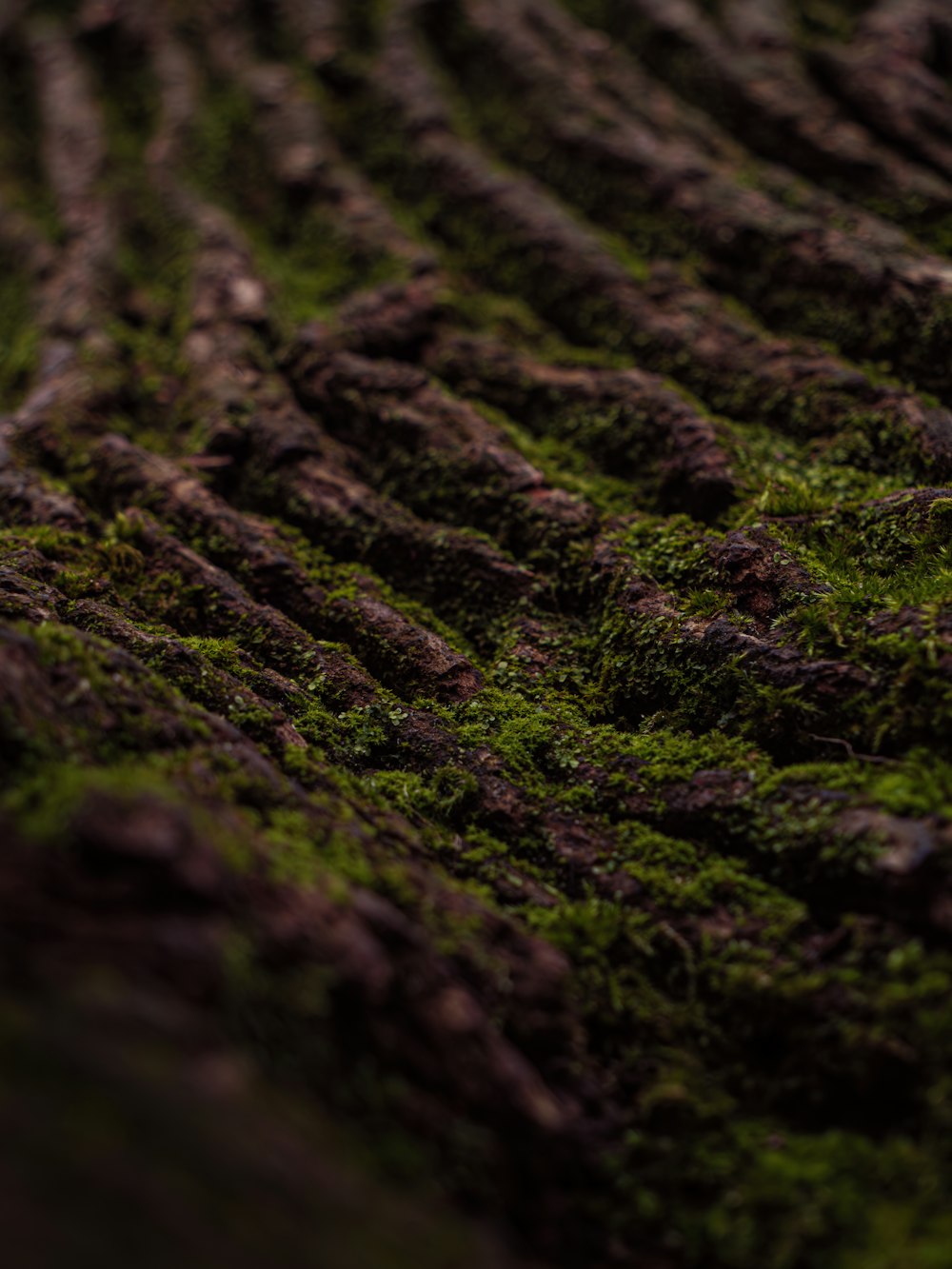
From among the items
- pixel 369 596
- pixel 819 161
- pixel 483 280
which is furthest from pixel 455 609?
pixel 819 161

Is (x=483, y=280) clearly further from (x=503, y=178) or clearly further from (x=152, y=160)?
(x=152, y=160)

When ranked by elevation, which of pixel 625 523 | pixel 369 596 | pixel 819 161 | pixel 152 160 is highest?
pixel 819 161

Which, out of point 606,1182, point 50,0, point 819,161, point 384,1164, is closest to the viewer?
point 384,1164

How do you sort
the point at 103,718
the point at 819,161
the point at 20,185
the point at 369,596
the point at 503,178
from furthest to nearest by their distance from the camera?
the point at 20,185, the point at 503,178, the point at 819,161, the point at 369,596, the point at 103,718

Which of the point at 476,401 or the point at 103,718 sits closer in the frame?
the point at 103,718

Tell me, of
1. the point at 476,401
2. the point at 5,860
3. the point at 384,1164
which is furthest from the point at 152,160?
the point at 384,1164

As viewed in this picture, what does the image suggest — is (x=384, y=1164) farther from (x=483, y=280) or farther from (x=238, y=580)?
(x=483, y=280)

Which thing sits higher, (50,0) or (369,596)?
(50,0)
